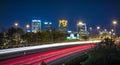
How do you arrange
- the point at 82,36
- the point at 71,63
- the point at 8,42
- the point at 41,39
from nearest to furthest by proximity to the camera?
the point at 71,63 < the point at 8,42 < the point at 41,39 < the point at 82,36

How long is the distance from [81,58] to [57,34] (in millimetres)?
72694

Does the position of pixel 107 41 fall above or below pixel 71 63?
above

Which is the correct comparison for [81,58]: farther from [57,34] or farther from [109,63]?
[57,34]

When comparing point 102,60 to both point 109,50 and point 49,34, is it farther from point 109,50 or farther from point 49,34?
point 49,34

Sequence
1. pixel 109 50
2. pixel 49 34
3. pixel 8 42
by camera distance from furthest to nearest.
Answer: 1. pixel 49 34
2. pixel 8 42
3. pixel 109 50

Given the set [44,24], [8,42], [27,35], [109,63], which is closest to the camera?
[109,63]

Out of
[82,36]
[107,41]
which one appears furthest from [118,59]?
[82,36]

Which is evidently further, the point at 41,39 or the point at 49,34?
the point at 49,34

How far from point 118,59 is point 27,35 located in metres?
60.7

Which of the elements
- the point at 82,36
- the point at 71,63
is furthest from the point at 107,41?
the point at 82,36

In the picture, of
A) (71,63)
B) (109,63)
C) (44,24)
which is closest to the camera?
(109,63)

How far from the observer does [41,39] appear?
238 feet

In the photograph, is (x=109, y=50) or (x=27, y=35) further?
(x=27, y=35)

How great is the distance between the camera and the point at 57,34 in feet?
275
